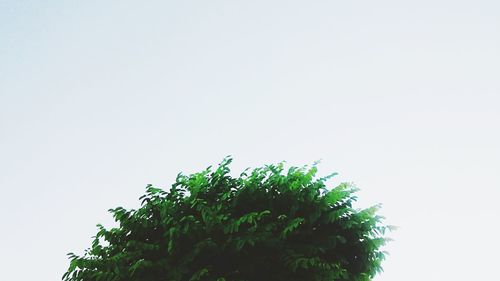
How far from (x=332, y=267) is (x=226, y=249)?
2.66 m

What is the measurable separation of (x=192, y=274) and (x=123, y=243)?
2632 millimetres

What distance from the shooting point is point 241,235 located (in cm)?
1065

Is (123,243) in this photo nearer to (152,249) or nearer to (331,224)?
(152,249)

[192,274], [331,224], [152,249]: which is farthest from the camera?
[331,224]

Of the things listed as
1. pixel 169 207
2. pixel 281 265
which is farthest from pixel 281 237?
pixel 169 207

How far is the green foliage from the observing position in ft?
34.3

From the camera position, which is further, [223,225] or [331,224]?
[331,224]

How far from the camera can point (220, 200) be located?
462 inches

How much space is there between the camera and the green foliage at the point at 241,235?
1045 cm

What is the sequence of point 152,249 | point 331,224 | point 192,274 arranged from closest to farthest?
point 192,274 → point 152,249 → point 331,224

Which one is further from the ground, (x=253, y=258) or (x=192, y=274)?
(x=253, y=258)

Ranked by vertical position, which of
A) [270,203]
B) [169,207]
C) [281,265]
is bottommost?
[281,265]

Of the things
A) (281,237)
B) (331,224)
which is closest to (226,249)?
(281,237)

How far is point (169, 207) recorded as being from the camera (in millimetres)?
11484
